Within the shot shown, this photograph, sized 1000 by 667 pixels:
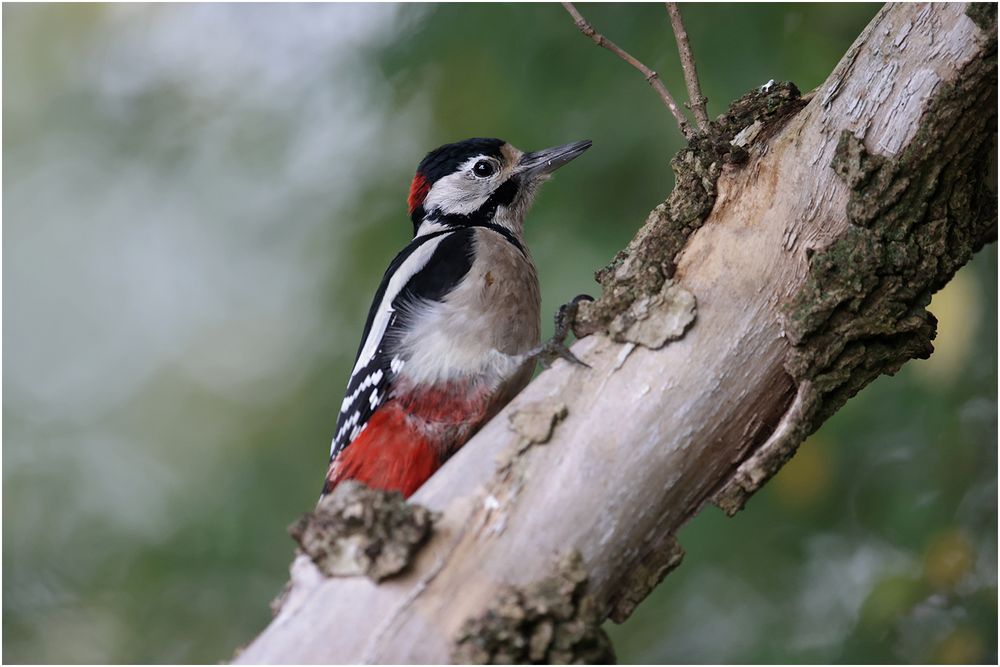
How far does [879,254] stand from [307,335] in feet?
9.13

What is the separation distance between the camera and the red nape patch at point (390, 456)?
9.23 ft

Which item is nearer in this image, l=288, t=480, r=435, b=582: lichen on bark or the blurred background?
l=288, t=480, r=435, b=582: lichen on bark

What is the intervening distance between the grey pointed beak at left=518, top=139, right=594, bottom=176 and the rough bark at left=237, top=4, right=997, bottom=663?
4.21 feet

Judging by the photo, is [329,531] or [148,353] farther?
[148,353]

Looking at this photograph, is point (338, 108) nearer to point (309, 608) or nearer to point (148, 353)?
point (148, 353)

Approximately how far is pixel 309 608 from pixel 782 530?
2.21 m

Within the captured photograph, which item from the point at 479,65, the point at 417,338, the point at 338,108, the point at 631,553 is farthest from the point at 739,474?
the point at 338,108

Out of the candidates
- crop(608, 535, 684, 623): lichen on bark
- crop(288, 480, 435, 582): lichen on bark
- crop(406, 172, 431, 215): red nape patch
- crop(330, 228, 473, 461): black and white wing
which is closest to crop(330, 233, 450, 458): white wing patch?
crop(330, 228, 473, 461): black and white wing

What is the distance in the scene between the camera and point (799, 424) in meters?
2.01

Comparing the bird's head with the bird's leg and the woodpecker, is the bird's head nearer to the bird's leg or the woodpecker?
the woodpecker

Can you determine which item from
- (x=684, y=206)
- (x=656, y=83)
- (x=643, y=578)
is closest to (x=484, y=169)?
(x=656, y=83)

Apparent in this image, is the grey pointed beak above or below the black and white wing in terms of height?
above

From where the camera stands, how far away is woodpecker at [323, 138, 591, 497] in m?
2.85

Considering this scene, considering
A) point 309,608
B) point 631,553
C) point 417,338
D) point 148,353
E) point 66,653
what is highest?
point 148,353
